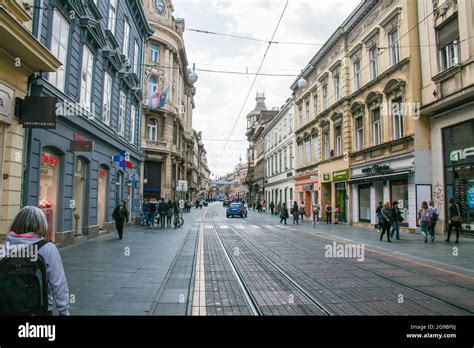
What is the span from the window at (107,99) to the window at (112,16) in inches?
92.7

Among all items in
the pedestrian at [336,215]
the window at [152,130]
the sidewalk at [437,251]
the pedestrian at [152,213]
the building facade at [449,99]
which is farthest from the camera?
the window at [152,130]

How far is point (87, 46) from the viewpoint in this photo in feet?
46.5

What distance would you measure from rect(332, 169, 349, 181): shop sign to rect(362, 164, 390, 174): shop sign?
2.57 meters

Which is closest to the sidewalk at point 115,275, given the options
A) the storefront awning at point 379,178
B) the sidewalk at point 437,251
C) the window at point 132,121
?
the sidewalk at point 437,251

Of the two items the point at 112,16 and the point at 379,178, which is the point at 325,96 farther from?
the point at 112,16

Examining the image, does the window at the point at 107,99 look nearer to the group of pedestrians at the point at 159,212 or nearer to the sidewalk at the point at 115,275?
the sidewalk at the point at 115,275

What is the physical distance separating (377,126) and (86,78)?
16.9 m

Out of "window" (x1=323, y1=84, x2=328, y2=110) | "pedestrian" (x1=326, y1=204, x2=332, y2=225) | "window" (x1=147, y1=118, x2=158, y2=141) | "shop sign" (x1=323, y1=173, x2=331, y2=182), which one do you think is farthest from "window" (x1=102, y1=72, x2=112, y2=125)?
"window" (x1=147, y1=118, x2=158, y2=141)

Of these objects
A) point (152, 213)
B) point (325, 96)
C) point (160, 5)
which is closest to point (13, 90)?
point (152, 213)

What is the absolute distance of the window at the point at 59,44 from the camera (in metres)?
11.1

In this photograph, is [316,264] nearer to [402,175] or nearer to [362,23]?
[402,175]

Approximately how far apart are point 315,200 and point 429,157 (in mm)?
15455

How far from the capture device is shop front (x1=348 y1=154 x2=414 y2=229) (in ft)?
59.7
